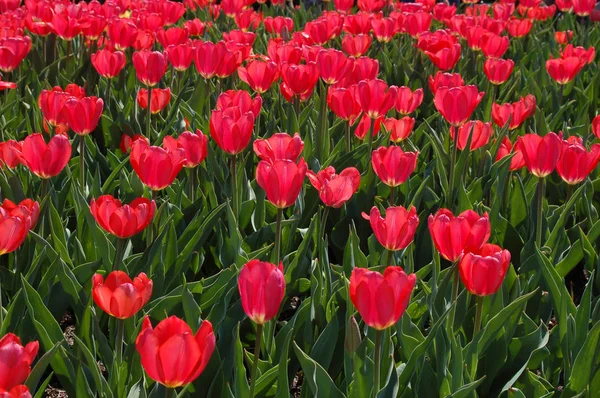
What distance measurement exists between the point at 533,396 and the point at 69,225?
4.47ft

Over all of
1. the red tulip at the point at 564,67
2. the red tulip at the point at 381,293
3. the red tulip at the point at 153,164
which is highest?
the red tulip at the point at 381,293

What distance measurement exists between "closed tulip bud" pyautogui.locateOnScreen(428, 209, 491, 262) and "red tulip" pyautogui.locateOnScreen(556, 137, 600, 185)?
565 millimetres

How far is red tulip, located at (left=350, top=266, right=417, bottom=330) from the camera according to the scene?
127cm

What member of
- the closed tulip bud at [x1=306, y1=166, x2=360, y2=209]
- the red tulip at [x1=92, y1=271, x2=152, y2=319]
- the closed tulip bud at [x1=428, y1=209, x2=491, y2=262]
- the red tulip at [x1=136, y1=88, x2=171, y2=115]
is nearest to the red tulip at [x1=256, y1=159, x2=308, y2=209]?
the closed tulip bud at [x1=306, y1=166, x2=360, y2=209]

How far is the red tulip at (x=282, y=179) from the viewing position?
5.57 ft

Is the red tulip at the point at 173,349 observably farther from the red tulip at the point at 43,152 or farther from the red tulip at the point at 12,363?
the red tulip at the point at 43,152

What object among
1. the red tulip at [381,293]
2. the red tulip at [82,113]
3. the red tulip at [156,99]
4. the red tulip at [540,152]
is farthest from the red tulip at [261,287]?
the red tulip at [156,99]

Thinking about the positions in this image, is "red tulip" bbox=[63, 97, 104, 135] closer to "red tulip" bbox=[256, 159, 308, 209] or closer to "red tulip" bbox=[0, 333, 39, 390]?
"red tulip" bbox=[256, 159, 308, 209]

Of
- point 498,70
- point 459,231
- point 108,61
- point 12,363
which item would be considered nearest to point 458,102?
point 498,70

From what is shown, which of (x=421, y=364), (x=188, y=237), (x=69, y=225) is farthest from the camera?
(x=69, y=225)

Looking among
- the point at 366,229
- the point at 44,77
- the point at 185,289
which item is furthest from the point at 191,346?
the point at 44,77

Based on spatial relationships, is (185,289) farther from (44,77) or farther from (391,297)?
(44,77)

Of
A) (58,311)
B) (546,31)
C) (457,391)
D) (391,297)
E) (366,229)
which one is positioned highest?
(391,297)

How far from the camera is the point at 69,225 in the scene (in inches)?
93.6
